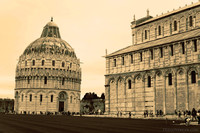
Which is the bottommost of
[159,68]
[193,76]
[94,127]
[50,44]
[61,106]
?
[61,106]

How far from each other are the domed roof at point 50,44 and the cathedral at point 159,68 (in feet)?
175

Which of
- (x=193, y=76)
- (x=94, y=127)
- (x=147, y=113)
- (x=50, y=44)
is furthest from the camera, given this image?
(x=50, y=44)

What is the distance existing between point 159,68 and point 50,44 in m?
70.6

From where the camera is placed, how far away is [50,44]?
366 ft

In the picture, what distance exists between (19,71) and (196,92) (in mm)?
83702

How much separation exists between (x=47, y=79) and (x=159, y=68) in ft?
213

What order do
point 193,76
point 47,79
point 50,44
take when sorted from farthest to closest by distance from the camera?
1. point 50,44
2. point 47,79
3. point 193,76

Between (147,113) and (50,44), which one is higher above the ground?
(50,44)

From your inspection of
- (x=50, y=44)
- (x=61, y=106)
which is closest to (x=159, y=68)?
(x=61, y=106)

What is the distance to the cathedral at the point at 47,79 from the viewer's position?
10412 centimetres

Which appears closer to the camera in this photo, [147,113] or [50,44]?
[147,113]

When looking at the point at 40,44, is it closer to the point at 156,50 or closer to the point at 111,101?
the point at 111,101

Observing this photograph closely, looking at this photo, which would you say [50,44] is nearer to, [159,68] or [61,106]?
[61,106]

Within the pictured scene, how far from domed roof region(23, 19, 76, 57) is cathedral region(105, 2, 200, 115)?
5340 cm
